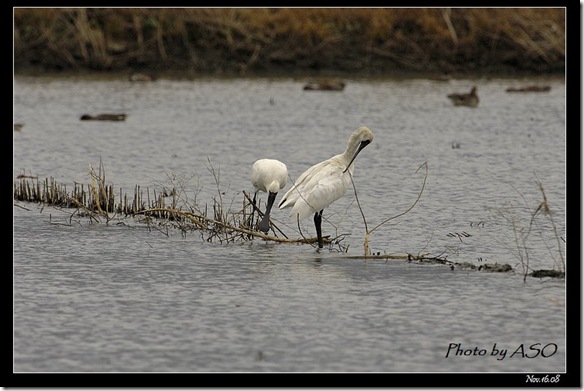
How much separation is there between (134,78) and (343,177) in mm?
21600

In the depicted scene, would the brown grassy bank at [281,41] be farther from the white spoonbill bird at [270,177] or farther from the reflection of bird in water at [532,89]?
the white spoonbill bird at [270,177]

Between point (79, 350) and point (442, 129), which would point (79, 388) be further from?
point (442, 129)

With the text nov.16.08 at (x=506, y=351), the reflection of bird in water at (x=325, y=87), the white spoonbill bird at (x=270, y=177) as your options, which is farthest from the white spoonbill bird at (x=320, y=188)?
the reflection of bird in water at (x=325, y=87)

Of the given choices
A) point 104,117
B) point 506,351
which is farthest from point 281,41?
point 506,351

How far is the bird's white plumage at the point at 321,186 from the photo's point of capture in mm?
11797

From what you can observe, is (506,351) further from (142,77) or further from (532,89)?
(142,77)

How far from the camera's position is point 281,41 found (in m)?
35.7

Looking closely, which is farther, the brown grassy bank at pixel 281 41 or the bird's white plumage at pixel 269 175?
the brown grassy bank at pixel 281 41

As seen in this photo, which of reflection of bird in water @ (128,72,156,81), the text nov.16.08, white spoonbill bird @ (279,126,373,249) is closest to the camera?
the text nov.16.08

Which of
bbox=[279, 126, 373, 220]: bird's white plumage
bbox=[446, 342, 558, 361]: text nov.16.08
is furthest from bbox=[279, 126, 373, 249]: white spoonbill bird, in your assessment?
bbox=[446, 342, 558, 361]: text nov.16.08

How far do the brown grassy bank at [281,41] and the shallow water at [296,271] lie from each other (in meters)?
12.4

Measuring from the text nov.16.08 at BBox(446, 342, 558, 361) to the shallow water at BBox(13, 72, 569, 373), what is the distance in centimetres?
2

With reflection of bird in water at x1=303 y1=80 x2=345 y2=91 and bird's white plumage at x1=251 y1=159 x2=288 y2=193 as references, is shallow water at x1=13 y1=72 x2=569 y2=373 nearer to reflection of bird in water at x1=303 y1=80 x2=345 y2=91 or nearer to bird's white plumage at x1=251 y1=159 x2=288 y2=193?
bird's white plumage at x1=251 y1=159 x2=288 y2=193

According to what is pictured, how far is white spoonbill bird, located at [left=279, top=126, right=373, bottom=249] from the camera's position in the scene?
464 inches
